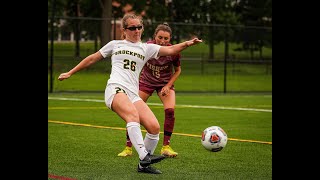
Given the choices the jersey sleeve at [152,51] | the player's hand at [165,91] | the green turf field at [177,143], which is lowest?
the green turf field at [177,143]

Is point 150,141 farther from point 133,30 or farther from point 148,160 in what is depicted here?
point 133,30

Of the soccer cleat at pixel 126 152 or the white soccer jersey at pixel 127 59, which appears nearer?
the white soccer jersey at pixel 127 59

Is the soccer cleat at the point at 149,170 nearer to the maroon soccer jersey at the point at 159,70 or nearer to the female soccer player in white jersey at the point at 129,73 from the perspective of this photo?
the female soccer player in white jersey at the point at 129,73

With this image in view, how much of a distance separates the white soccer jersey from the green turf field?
3.96ft

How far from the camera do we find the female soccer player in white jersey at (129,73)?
1006cm

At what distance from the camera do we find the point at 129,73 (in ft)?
33.9

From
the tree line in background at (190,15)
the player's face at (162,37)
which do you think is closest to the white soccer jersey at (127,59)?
the player's face at (162,37)

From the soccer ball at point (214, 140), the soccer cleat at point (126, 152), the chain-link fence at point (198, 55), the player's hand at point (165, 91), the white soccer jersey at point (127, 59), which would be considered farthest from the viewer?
the chain-link fence at point (198, 55)

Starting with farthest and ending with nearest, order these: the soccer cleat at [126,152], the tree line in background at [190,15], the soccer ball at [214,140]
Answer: the tree line in background at [190,15] → the soccer cleat at [126,152] → the soccer ball at [214,140]

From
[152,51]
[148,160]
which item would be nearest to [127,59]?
[152,51]
